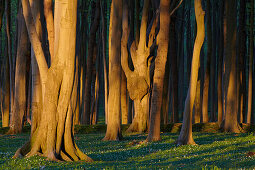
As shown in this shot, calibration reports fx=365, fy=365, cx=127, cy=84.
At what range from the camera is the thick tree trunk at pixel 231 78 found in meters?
23.0

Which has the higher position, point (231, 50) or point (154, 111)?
point (231, 50)

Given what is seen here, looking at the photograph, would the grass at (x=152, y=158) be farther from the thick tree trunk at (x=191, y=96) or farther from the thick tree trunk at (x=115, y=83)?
the thick tree trunk at (x=115, y=83)

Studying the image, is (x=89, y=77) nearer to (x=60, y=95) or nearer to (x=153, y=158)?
(x=60, y=95)

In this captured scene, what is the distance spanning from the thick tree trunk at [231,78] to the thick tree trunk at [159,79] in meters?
6.33

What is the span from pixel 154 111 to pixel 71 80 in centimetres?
690

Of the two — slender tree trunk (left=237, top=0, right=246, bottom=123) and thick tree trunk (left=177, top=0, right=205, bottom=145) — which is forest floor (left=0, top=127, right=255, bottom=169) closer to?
thick tree trunk (left=177, top=0, right=205, bottom=145)

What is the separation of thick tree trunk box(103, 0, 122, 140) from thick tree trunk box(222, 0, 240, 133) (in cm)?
741

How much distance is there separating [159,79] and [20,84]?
1009 centimetres

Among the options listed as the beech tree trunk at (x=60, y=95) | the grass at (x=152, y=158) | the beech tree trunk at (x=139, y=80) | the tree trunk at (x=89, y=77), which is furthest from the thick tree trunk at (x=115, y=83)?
the tree trunk at (x=89, y=77)

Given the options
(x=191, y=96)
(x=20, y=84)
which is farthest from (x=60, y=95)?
(x=20, y=84)

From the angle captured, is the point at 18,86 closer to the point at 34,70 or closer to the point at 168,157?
the point at 34,70

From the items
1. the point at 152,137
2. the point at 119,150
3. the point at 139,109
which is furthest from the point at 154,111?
the point at 139,109

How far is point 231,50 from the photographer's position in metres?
23.5

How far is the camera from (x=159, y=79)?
18625 millimetres
